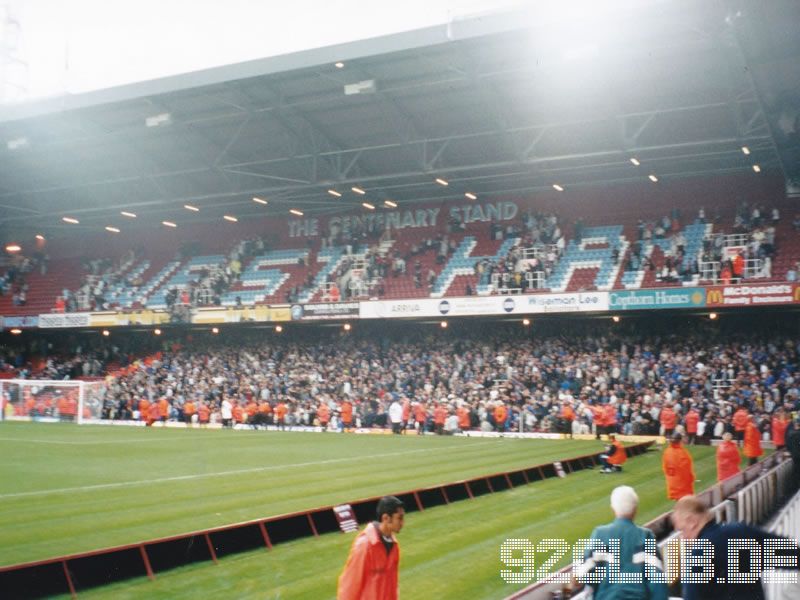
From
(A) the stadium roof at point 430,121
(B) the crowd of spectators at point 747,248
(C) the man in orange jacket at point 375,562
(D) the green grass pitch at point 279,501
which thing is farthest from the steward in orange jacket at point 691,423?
(C) the man in orange jacket at point 375,562

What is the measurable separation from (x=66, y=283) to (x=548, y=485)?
42.3m

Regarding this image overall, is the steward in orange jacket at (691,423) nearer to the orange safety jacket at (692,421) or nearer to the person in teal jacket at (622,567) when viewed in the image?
the orange safety jacket at (692,421)

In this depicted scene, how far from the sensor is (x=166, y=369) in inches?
1727

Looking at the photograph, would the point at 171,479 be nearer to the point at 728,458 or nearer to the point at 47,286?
the point at 728,458

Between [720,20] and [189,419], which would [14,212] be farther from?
[720,20]

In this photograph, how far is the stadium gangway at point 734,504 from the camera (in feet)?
19.9

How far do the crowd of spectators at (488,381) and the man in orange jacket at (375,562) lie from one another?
976 inches

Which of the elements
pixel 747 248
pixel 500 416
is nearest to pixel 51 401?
pixel 500 416

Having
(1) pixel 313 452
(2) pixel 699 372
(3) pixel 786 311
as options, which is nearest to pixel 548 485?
(1) pixel 313 452

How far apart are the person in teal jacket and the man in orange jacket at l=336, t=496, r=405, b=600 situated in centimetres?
138

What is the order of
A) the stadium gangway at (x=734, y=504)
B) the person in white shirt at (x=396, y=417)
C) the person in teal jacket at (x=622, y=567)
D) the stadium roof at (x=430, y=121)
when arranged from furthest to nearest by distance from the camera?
the person in white shirt at (x=396, y=417), the stadium roof at (x=430, y=121), the stadium gangway at (x=734, y=504), the person in teal jacket at (x=622, y=567)

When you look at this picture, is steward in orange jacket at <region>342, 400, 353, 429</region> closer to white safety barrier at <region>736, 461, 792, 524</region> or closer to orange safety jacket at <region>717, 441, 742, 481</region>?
white safety barrier at <region>736, 461, 792, 524</region>

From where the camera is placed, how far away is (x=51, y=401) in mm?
39375

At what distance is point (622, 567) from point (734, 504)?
5.95 meters
